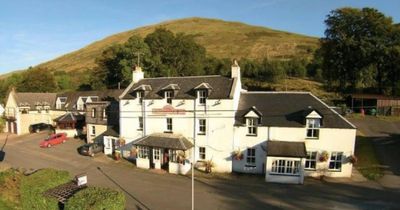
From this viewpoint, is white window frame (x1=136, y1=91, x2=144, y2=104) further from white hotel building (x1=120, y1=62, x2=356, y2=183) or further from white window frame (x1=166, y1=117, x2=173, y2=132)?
white window frame (x1=166, y1=117, x2=173, y2=132)

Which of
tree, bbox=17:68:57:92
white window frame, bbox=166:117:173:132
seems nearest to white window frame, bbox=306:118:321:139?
white window frame, bbox=166:117:173:132

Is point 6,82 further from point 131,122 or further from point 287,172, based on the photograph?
point 287,172

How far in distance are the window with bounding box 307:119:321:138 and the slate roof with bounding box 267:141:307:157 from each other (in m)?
1.23

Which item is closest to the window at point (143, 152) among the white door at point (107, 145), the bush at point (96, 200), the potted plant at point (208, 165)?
the potted plant at point (208, 165)

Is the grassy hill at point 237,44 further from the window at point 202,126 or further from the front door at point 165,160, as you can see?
the front door at point 165,160

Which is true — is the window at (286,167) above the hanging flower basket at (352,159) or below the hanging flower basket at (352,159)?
below

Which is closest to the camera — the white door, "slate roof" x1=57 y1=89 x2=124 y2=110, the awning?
the awning

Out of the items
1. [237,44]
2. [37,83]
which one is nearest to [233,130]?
[37,83]

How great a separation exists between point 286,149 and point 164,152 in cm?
1242

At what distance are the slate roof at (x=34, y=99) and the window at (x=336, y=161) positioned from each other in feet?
171

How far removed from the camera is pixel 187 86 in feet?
116

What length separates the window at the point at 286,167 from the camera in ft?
93.8

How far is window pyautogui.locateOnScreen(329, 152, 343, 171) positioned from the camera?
29484mm

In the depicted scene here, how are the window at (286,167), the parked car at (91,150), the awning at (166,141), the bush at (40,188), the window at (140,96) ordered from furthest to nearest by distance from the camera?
the parked car at (91,150), the window at (140,96), the awning at (166,141), the window at (286,167), the bush at (40,188)
